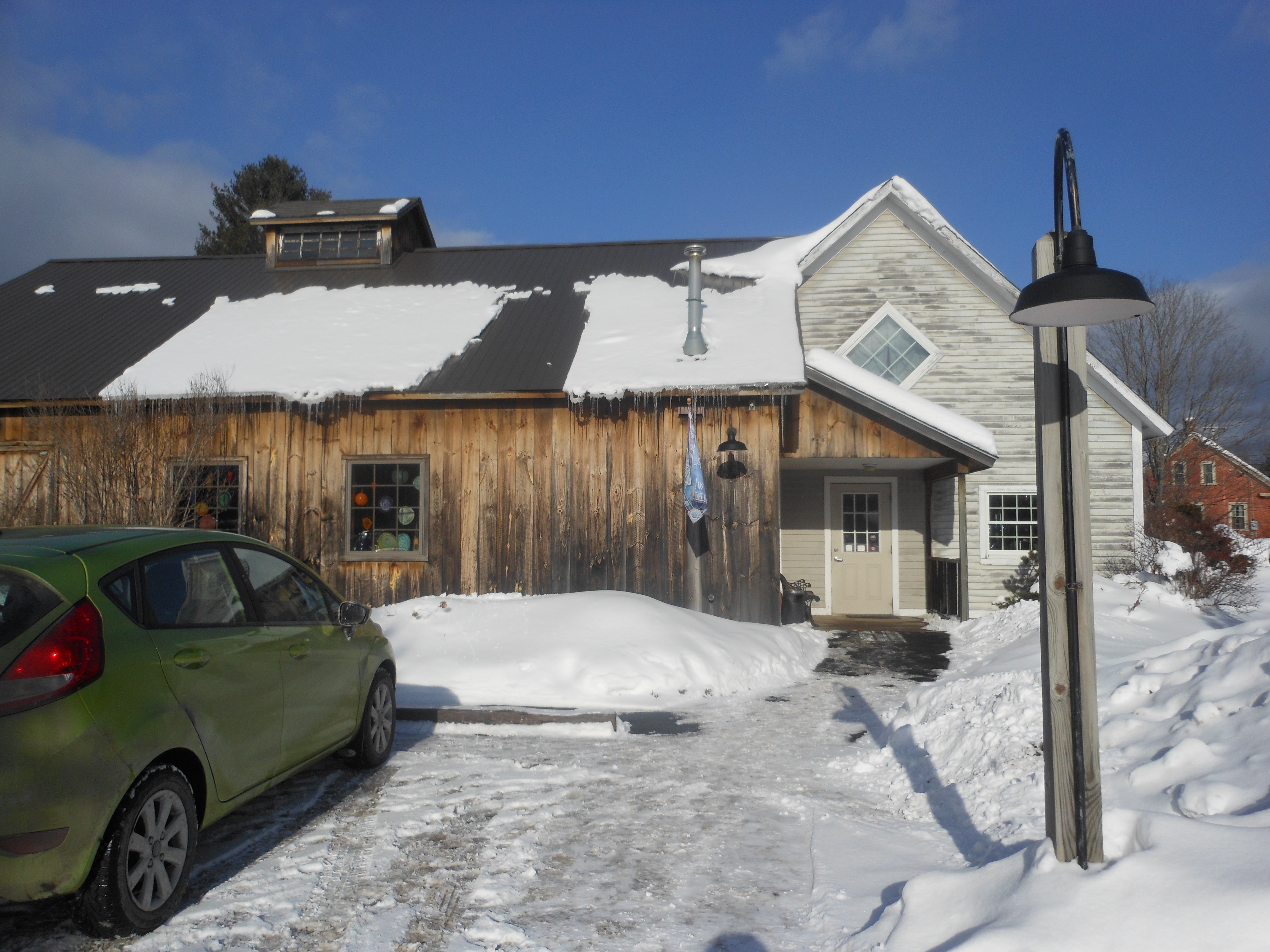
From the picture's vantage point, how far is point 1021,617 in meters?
11.3

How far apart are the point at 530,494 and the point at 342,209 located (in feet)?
26.3

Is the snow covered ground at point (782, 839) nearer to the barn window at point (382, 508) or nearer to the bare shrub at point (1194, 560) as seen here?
the barn window at point (382, 508)

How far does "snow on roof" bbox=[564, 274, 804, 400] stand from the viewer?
34.2ft

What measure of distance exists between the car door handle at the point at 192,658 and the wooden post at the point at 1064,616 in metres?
3.35

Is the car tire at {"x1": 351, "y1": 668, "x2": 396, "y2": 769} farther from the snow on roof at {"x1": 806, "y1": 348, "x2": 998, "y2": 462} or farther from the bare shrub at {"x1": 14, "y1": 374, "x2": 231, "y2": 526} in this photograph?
the snow on roof at {"x1": 806, "y1": 348, "x2": 998, "y2": 462}

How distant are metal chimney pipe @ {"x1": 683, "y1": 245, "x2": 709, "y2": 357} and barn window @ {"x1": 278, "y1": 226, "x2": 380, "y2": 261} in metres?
6.79

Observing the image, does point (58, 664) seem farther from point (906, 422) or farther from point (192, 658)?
point (906, 422)

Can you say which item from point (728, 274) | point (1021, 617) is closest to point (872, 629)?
point (1021, 617)

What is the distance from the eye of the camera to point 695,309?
11.2 m

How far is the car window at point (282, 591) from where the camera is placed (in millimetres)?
4361

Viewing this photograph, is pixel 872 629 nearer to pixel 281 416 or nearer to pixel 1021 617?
pixel 1021 617

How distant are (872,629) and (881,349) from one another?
507 cm

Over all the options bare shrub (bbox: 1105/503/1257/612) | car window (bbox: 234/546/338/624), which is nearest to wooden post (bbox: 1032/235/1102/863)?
car window (bbox: 234/546/338/624)

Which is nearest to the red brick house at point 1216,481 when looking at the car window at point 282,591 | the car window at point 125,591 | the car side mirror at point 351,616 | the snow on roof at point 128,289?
the car side mirror at point 351,616
